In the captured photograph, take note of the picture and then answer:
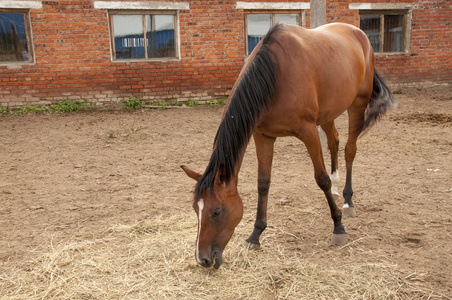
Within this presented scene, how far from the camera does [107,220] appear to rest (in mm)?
3689

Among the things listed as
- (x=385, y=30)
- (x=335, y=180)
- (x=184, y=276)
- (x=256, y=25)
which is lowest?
(x=184, y=276)

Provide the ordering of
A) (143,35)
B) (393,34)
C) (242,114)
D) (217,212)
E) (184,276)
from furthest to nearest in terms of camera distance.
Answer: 1. (393,34)
2. (143,35)
3. (184,276)
4. (242,114)
5. (217,212)

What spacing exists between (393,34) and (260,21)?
14.7 ft

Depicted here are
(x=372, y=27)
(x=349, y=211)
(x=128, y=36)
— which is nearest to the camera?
(x=349, y=211)

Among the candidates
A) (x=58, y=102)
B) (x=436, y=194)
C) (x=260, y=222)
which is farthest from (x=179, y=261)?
(x=58, y=102)

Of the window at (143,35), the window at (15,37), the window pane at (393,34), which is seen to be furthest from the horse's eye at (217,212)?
the window pane at (393,34)

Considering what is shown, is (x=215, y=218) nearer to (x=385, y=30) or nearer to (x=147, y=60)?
(x=147, y=60)

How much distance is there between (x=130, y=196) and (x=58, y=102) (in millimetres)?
6127

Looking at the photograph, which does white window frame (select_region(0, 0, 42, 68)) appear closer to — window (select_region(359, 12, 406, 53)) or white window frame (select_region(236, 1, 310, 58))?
white window frame (select_region(236, 1, 310, 58))

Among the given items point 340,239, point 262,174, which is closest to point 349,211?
point 340,239

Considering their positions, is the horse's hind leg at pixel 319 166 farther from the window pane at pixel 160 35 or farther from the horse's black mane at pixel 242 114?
the window pane at pixel 160 35

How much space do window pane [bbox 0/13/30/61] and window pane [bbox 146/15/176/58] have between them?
3041mm

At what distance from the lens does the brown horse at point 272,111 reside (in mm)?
2404

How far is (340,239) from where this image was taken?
3.13 metres
